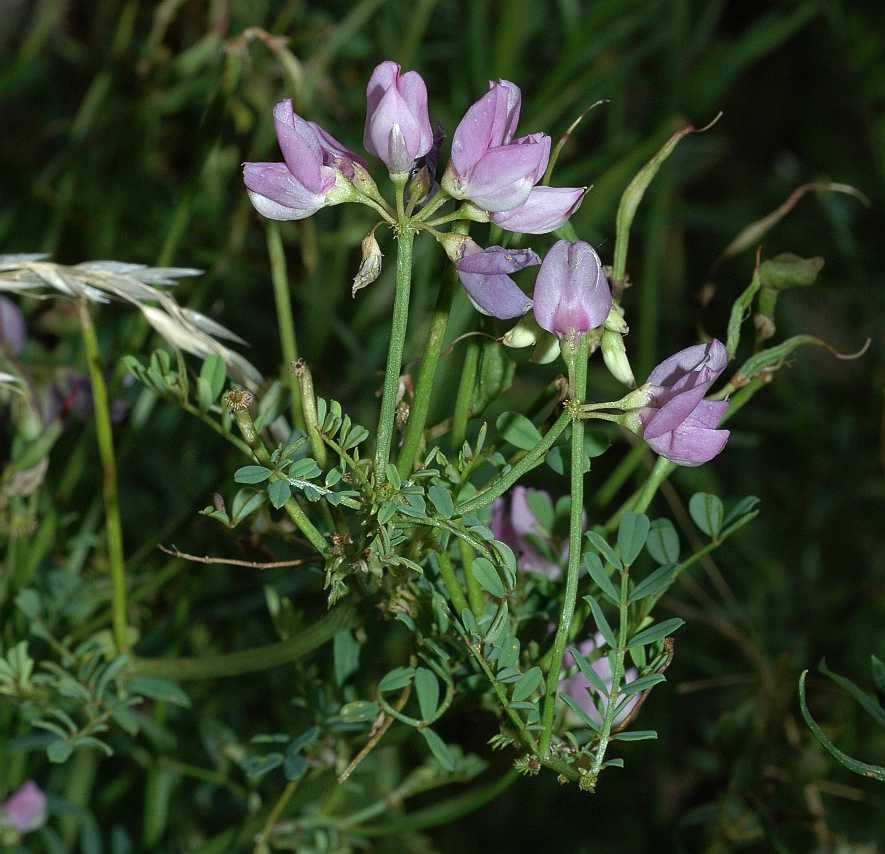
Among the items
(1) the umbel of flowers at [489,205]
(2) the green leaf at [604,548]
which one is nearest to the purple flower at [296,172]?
(1) the umbel of flowers at [489,205]

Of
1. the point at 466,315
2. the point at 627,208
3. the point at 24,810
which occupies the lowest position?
the point at 24,810

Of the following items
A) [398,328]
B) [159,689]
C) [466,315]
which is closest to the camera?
[398,328]

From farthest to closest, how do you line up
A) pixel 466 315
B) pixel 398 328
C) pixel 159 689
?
pixel 466 315 → pixel 159 689 → pixel 398 328

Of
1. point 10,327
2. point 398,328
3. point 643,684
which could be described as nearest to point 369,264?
point 398,328

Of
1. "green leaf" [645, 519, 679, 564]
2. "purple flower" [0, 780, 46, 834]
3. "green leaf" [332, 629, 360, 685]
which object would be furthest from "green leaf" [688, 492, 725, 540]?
"purple flower" [0, 780, 46, 834]

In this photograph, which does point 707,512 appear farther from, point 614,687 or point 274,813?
point 274,813

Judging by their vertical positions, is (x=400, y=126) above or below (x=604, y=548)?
above

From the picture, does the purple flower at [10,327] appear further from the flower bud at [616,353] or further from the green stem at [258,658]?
the flower bud at [616,353]
